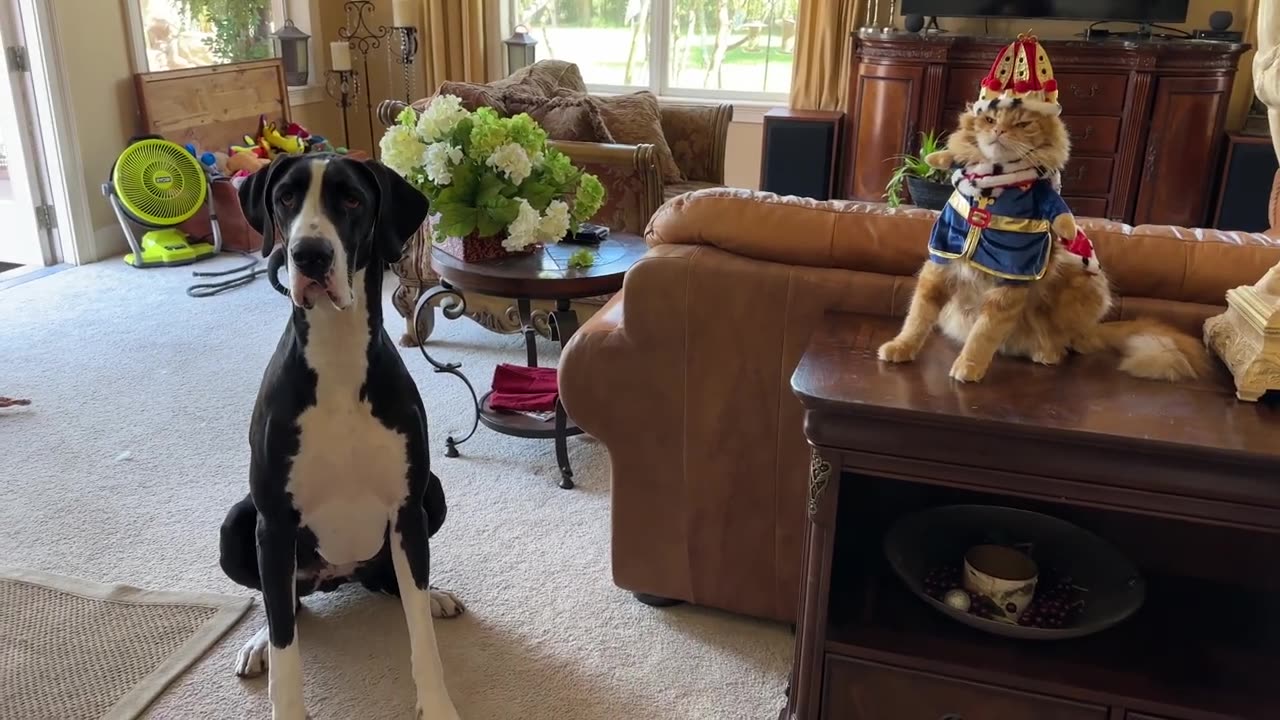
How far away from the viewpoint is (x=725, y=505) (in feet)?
6.35

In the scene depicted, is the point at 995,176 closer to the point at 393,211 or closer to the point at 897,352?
the point at 897,352

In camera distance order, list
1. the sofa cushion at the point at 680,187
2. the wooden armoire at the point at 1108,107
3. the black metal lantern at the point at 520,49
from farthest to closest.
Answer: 1. the black metal lantern at the point at 520,49
2. the wooden armoire at the point at 1108,107
3. the sofa cushion at the point at 680,187

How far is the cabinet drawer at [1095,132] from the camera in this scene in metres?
4.85

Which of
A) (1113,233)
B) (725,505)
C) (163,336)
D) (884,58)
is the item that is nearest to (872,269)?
(1113,233)

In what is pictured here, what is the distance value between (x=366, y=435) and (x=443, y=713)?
530 millimetres

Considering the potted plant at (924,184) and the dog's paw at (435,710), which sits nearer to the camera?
the dog's paw at (435,710)

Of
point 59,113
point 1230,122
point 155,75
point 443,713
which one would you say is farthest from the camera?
point 1230,122

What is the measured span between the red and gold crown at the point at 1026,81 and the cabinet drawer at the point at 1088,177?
3878 millimetres

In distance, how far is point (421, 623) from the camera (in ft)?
5.65

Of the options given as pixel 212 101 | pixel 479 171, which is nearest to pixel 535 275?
pixel 479 171

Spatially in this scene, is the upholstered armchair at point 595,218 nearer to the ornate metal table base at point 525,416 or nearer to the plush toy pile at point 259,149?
the ornate metal table base at point 525,416

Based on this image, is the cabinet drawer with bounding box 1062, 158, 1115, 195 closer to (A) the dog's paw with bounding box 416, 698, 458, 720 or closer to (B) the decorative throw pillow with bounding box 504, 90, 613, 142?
(B) the decorative throw pillow with bounding box 504, 90, 613, 142

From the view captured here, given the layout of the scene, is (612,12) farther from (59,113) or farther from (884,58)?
(59,113)

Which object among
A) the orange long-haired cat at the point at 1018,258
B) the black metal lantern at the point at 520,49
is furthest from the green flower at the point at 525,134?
the black metal lantern at the point at 520,49
